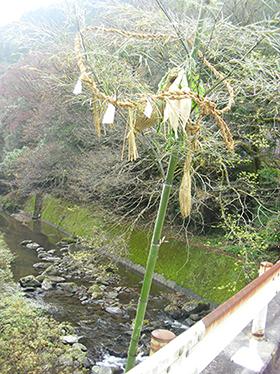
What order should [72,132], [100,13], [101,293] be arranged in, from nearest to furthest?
1. [100,13]
2. [101,293]
3. [72,132]

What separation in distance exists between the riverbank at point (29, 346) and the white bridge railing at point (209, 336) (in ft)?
13.1

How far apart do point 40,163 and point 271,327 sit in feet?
51.8

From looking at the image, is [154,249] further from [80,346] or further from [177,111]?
[80,346]

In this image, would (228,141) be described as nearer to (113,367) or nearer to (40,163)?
(113,367)

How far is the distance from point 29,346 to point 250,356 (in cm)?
430

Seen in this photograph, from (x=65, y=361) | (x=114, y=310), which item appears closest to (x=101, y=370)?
(x=65, y=361)

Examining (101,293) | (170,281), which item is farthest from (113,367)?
(170,281)

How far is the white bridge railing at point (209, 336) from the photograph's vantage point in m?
1.22

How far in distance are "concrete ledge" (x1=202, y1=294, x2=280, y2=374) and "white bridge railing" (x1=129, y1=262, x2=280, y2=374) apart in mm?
287

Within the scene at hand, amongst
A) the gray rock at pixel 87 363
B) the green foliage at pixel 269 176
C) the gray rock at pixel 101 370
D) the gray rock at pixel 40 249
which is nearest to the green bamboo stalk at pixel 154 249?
the gray rock at pixel 101 370

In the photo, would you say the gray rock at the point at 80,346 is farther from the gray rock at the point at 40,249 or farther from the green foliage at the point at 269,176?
the gray rock at the point at 40,249

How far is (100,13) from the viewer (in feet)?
12.2

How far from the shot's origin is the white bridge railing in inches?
48.0

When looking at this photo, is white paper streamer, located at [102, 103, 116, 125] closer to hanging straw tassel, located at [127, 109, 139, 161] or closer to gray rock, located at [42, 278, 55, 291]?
hanging straw tassel, located at [127, 109, 139, 161]
